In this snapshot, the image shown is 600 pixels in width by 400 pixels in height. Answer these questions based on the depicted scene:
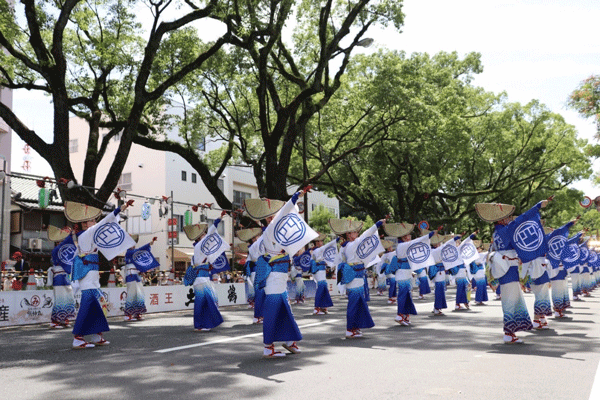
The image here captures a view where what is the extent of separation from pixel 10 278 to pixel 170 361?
13094mm

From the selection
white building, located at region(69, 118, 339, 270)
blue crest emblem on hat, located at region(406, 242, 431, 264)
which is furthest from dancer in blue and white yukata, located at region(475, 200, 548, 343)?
white building, located at region(69, 118, 339, 270)

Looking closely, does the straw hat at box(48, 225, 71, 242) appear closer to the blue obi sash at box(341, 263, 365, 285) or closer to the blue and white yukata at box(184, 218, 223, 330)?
the blue and white yukata at box(184, 218, 223, 330)

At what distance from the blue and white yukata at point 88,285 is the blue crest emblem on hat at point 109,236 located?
0.07m

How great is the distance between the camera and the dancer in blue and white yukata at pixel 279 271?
8.12 metres

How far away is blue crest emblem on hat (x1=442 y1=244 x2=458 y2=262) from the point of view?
15.2 metres

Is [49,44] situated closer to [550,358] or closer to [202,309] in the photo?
[202,309]

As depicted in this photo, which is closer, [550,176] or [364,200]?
[364,200]

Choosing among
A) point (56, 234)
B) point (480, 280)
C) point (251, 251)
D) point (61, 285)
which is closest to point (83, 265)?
point (251, 251)

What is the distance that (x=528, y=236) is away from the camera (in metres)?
9.27

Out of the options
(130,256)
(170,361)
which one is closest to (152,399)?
(170,361)

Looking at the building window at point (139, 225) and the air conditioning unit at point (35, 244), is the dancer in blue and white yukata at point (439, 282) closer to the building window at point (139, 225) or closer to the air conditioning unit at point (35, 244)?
the air conditioning unit at point (35, 244)

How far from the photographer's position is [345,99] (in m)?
27.3

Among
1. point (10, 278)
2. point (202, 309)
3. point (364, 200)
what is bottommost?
point (202, 309)

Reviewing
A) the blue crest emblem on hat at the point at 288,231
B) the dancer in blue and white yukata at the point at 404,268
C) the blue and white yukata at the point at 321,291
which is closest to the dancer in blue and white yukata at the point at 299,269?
the blue and white yukata at the point at 321,291
